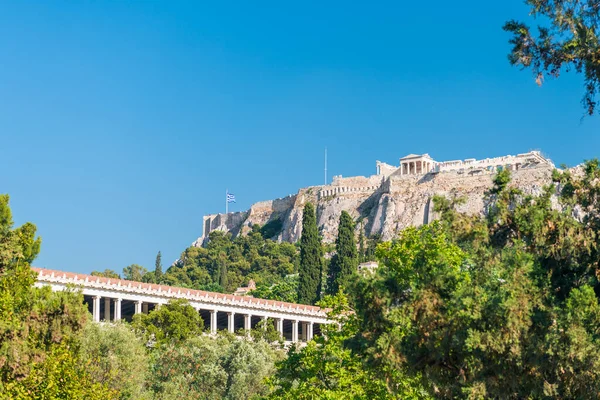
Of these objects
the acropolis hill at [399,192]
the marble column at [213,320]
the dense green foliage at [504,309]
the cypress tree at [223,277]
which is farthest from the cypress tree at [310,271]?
the dense green foliage at [504,309]

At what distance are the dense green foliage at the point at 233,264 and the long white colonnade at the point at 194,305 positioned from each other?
27.6 m

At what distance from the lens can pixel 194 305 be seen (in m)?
94.7

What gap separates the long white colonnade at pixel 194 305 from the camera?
84438 mm

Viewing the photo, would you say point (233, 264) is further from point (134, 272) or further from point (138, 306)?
point (138, 306)

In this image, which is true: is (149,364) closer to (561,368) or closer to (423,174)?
(561,368)

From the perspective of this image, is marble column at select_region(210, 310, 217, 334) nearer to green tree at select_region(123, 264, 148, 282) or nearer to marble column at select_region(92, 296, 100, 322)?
marble column at select_region(92, 296, 100, 322)

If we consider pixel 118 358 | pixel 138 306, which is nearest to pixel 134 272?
pixel 138 306

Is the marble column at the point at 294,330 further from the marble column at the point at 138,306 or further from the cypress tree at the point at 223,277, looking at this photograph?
the cypress tree at the point at 223,277

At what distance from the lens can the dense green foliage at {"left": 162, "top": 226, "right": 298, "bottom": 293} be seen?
142m

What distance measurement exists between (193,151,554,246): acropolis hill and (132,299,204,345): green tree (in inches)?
2675

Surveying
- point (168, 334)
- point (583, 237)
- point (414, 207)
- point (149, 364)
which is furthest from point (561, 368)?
point (414, 207)

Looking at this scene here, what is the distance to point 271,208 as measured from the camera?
19300 centimetres

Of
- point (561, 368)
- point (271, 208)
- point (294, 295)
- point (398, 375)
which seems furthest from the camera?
point (271, 208)

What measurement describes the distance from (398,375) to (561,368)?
7.76 m
